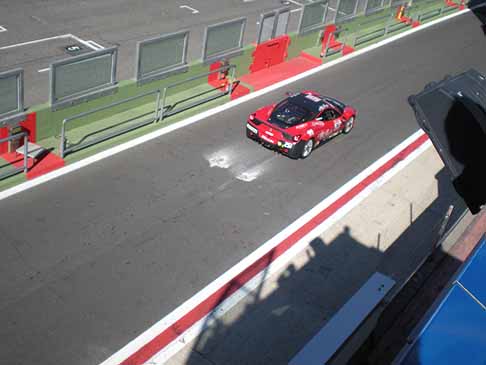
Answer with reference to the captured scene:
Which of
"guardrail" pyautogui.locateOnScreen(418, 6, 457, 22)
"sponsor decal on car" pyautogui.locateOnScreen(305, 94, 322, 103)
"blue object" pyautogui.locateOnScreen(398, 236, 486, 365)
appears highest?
"blue object" pyautogui.locateOnScreen(398, 236, 486, 365)

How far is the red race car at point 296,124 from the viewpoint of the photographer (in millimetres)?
17328

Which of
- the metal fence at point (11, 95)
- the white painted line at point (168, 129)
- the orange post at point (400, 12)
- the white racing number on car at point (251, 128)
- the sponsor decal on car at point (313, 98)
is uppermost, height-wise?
the metal fence at point (11, 95)

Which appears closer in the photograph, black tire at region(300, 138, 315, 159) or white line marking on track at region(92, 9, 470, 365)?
white line marking on track at region(92, 9, 470, 365)

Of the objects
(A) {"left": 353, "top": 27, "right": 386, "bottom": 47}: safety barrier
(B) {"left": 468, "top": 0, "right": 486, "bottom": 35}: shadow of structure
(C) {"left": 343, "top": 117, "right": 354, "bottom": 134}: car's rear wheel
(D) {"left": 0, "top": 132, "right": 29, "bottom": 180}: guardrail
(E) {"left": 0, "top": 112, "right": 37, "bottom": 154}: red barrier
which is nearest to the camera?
(D) {"left": 0, "top": 132, "right": 29, "bottom": 180}: guardrail

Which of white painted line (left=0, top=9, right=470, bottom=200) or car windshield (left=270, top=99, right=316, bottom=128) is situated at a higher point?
car windshield (left=270, top=99, right=316, bottom=128)

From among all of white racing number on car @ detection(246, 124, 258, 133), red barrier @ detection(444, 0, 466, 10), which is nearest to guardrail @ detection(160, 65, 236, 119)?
white racing number on car @ detection(246, 124, 258, 133)

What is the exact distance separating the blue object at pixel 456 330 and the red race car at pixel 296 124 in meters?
8.73

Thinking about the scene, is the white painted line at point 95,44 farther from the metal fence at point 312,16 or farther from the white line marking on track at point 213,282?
the metal fence at point 312,16

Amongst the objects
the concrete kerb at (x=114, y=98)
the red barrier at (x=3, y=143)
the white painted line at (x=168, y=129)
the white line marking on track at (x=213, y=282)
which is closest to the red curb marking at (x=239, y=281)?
the white line marking on track at (x=213, y=282)

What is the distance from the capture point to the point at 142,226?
47.0ft

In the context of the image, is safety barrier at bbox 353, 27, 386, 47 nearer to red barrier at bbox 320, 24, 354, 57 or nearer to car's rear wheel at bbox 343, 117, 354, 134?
red barrier at bbox 320, 24, 354, 57

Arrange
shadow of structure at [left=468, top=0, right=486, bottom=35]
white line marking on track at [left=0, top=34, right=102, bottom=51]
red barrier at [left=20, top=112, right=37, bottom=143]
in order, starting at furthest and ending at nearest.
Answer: shadow of structure at [left=468, top=0, right=486, bottom=35] < white line marking on track at [left=0, top=34, right=102, bottom=51] < red barrier at [left=20, top=112, right=37, bottom=143]

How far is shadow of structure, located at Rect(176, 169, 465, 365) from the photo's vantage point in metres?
11.7

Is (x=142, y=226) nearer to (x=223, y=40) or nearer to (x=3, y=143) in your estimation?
(x=3, y=143)
